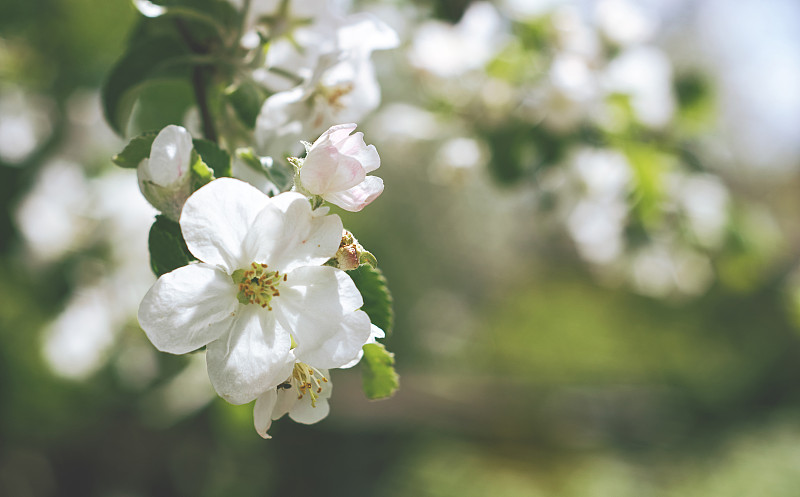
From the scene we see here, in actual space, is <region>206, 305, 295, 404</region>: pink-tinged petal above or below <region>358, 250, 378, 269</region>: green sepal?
below

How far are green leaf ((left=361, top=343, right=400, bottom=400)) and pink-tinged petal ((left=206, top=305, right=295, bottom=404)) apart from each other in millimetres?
54

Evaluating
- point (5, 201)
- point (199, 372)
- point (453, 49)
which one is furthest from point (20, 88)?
point (453, 49)

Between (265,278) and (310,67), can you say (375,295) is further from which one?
(310,67)

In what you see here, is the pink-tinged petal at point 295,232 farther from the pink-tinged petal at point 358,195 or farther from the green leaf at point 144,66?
the green leaf at point 144,66

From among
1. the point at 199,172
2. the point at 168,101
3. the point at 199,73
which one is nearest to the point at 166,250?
the point at 199,172

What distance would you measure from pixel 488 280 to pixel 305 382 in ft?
23.6

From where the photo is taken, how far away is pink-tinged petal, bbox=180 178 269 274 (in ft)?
0.95

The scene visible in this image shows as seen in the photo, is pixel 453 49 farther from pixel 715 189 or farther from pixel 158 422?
pixel 158 422

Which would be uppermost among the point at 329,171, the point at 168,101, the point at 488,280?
the point at 329,171

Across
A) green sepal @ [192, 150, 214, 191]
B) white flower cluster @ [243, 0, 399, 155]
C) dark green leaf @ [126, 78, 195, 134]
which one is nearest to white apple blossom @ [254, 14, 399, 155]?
white flower cluster @ [243, 0, 399, 155]

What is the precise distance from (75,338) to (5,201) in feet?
0.97

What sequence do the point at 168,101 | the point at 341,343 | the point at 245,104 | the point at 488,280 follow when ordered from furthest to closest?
the point at 488,280 → the point at 168,101 → the point at 245,104 → the point at 341,343

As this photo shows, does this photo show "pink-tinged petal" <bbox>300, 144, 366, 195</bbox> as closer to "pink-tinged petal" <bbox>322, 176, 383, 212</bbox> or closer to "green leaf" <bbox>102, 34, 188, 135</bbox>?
"pink-tinged petal" <bbox>322, 176, 383, 212</bbox>

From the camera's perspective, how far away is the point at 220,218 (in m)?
0.30
